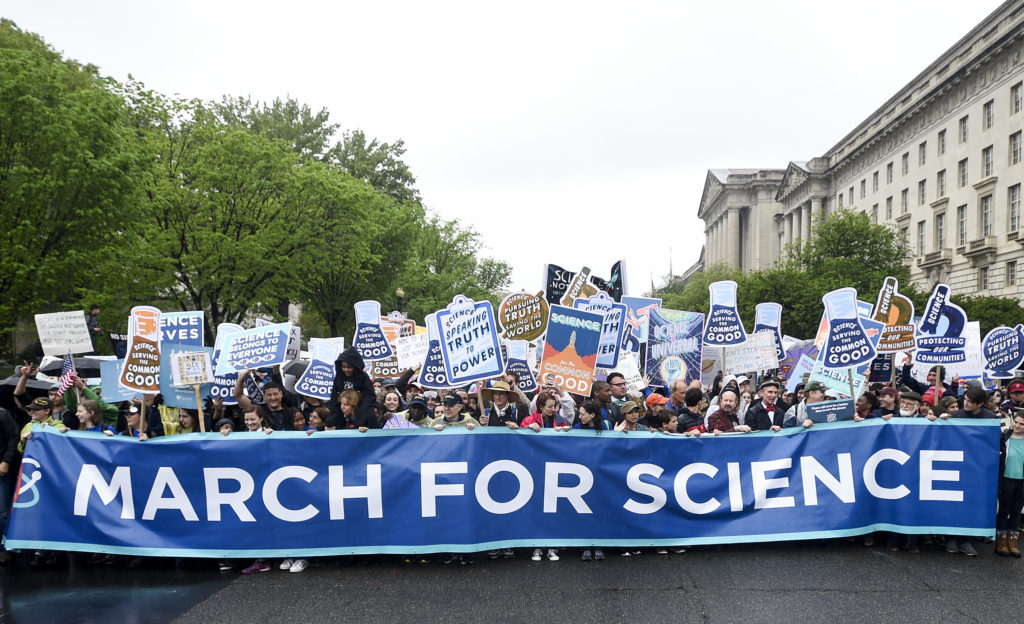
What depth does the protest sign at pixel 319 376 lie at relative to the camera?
1062cm

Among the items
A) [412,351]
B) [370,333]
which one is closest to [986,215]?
[412,351]

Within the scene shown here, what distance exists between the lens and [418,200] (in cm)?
5572

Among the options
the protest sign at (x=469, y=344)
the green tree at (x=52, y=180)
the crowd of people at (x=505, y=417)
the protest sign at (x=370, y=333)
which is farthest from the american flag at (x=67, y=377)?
the green tree at (x=52, y=180)

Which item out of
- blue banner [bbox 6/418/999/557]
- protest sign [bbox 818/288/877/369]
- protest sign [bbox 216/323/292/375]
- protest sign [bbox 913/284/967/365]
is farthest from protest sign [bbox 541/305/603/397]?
protest sign [bbox 913/284/967/365]

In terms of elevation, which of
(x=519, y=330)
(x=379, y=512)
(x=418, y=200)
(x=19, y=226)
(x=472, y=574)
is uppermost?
(x=418, y=200)

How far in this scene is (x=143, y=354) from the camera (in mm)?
7527

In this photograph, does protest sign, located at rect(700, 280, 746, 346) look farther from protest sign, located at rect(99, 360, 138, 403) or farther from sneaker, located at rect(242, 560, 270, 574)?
protest sign, located at rect(99, 360, 138, 403)

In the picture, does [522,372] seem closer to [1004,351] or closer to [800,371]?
[800,371]

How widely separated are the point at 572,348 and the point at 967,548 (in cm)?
425

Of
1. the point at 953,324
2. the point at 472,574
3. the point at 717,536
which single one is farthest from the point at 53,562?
the point at 953,324

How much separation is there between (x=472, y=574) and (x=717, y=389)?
7.06m

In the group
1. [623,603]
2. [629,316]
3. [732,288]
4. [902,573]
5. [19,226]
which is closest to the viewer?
[623,603]

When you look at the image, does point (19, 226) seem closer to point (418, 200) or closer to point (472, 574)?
point (472, 574)

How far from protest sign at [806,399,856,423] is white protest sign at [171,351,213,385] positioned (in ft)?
19.0
